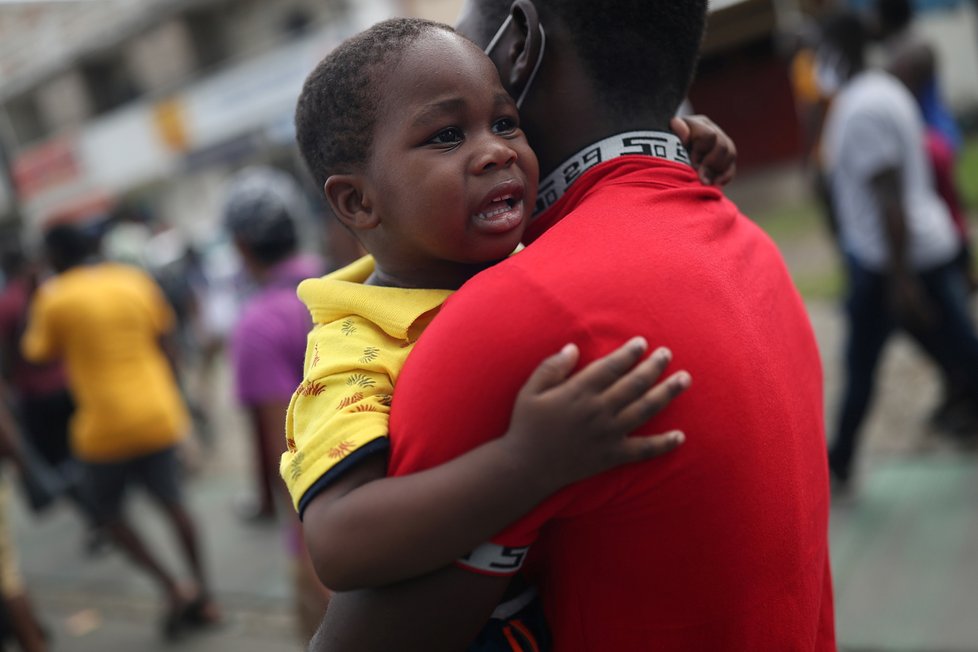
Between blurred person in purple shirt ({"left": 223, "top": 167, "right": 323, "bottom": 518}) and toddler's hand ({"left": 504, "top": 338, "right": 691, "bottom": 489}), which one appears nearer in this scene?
toddler's hand ({"left": 504, "top": 338, "right": 691, "bottom": 489})

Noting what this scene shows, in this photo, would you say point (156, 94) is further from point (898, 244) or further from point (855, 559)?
point (855, 559)

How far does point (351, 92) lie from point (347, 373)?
38 cm

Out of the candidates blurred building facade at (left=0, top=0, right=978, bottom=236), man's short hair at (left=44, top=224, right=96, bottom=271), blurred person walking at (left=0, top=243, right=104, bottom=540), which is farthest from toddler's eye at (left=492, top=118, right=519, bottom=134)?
blurred building facade at (left=0, top=0, right=978, bottom=236)

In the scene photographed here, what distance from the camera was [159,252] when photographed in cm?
1113

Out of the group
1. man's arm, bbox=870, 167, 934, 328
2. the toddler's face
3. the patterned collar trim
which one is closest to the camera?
the toddler's face

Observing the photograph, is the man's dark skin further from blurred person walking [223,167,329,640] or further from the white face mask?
blurred person walking [223,167,329,640]

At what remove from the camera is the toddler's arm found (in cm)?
100

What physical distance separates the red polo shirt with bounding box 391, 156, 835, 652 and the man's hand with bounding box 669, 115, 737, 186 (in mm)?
402

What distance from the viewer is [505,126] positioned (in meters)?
1.29

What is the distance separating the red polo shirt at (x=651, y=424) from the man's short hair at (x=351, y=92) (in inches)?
12.0

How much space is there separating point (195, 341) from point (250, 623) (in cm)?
491

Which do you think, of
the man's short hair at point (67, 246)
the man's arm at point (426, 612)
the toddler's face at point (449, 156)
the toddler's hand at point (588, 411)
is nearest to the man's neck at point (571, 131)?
the toddler's face at point (449, 156)

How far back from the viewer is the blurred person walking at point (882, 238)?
13.3ft

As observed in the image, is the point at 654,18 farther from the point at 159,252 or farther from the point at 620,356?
the point at 159,252
